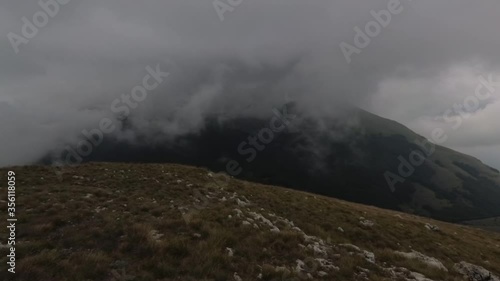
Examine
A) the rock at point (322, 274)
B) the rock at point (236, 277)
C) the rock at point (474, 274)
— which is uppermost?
the rock at point (236, 277)

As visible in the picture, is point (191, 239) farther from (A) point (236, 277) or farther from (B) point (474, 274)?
(B) point (474, 274)

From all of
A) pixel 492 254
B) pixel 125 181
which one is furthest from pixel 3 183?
pixel 492 254

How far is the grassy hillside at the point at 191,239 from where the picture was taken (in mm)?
12109

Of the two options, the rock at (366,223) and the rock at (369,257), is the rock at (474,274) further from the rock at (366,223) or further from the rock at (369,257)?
the rock at (366,223)

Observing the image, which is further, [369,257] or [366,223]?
[366,223]

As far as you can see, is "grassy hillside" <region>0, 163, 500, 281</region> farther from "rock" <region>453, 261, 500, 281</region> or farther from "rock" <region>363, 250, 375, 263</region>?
"rock" <region>453, 261, 500, 281</region>

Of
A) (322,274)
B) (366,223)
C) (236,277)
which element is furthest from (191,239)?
(366,223)

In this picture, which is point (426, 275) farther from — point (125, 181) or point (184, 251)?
point (125, 181)

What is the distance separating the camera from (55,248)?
13.0 meters

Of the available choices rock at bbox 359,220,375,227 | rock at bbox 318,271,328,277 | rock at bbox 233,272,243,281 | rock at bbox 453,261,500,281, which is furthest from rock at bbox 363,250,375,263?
rock at bbox 359,220,375,227

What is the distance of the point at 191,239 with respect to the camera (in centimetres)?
1512

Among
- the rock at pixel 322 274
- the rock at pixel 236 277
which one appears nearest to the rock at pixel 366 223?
the rock at pixel 322 274

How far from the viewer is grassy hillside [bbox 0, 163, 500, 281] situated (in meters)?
12.1

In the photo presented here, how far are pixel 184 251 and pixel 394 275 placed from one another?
8.99m
